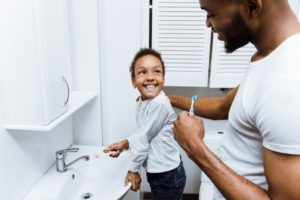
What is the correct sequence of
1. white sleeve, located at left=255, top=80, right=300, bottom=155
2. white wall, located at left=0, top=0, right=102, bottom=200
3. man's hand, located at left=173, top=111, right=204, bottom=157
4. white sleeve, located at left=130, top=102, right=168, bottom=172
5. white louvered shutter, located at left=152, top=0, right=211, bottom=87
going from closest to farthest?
1. white sleeve, located at left=255, top=80, right=300, bottom=155
2. man's hand, located at left=173, top=111, right=204, bottom=157
3. white wall, located at left=0, top=0, right=102, bottom=200
4. white sleeve, located at left=130, top=102, right=168, bottom=172
5. white louvered shutter, located at left=152, top=0, right=211, bottom=87

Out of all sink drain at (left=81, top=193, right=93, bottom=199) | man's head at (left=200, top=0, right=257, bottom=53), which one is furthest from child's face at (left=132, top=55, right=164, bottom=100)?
sink drain at (left=81, top=193, right=93, bottom=199)

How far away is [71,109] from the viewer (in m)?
1.27

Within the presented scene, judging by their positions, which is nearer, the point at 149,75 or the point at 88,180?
the point at 149,75

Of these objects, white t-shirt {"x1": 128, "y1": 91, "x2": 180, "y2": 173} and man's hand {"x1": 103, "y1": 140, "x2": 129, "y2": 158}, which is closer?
white t-shirt {"x1": 128, "y1": 91, "x2": 180, "y2": 173}

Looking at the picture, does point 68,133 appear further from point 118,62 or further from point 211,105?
point 211,105

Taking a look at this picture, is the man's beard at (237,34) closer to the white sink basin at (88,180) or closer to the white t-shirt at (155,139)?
the white t-shirt at (155,139)

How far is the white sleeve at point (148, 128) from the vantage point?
1170 mm

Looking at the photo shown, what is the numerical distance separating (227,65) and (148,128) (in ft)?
2.40

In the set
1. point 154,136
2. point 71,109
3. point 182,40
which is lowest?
point 154,136

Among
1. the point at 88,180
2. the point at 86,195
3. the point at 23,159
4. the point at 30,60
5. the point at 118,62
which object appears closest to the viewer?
the point at 30,60

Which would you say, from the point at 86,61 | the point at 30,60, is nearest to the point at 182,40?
the point at 86,61

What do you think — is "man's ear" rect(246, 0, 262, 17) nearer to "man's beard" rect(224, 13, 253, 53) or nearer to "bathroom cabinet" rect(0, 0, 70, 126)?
"man's beard" rect(224, 13, 253, 53)

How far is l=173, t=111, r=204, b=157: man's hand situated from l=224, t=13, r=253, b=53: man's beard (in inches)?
9.6

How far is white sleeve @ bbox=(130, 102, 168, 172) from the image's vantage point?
1.17 metres
